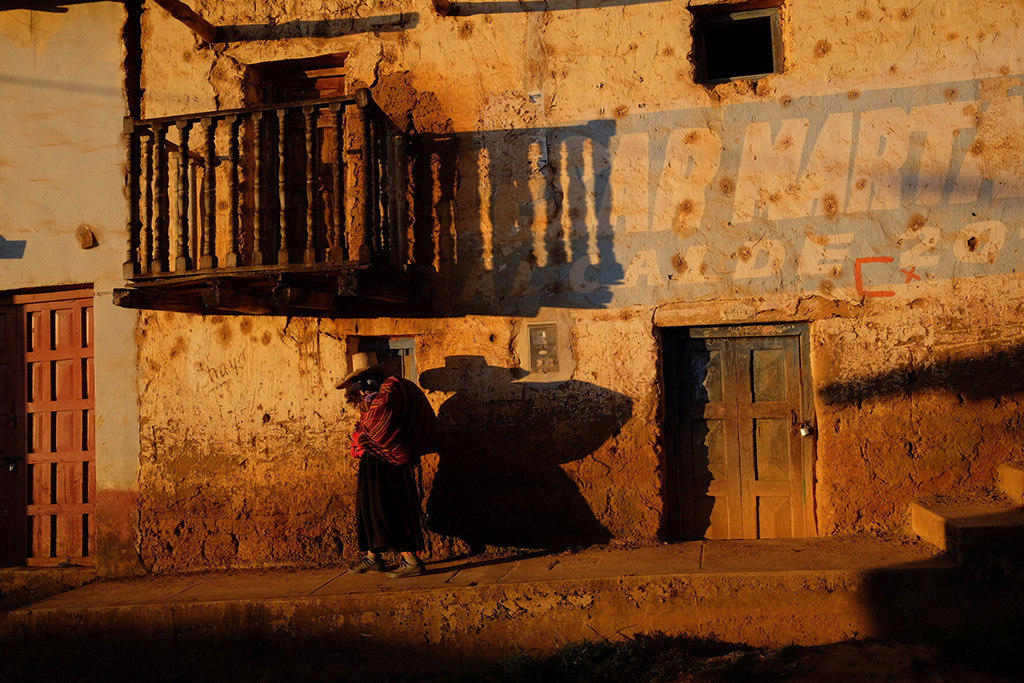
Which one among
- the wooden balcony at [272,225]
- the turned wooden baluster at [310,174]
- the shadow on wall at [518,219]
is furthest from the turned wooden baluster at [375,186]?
the shadow on wall at [518,219]

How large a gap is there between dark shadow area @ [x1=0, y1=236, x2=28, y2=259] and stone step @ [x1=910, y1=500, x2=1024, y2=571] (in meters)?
7.16

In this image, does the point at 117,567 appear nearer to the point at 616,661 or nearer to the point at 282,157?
the point at 282,157

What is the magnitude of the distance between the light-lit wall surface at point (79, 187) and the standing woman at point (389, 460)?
2174mm

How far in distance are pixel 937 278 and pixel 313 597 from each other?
4.72 meters

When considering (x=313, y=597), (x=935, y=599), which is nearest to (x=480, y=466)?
(x=313, y=597)

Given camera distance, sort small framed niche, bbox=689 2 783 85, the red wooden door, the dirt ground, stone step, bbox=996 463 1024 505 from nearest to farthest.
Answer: the dirt ground → stone step, bbox=996 463 1024 505 → small framed niche, bbox=689 2 783 85 → the red wooden door

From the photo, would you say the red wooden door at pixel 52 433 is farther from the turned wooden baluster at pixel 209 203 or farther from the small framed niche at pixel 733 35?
the small framed niche at pixel 733 35

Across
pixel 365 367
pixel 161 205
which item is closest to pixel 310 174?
pixel 161 205

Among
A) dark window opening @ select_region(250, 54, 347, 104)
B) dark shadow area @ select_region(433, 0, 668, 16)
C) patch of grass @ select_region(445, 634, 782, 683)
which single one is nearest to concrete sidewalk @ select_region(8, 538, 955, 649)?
patch of grass @ select_region(445, 634, 782, 683)

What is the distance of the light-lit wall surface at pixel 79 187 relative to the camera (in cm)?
726

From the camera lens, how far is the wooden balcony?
618 centimetres

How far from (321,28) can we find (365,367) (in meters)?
2.80

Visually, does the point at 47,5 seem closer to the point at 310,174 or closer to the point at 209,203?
the point at 209,203

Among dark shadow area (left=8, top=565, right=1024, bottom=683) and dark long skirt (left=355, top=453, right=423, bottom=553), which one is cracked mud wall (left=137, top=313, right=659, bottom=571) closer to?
dark long skirt (left=355, top=453, right=423, bottom=553)
